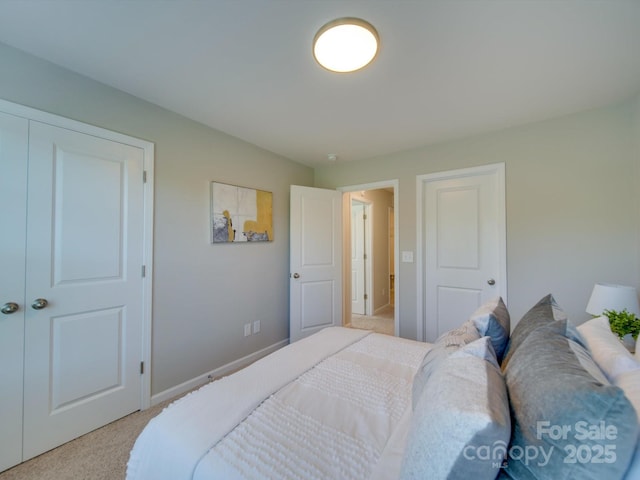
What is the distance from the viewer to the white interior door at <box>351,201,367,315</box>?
4.86m

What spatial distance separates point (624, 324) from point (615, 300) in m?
0.21

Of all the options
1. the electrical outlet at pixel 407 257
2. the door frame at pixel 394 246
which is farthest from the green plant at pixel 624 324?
the door frame at pixel 394 246

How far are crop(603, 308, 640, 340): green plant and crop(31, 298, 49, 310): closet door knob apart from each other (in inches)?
136

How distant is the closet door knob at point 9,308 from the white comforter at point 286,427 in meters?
1.25

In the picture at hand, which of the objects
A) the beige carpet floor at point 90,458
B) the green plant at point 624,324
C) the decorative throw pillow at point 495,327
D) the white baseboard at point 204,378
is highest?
the decorative throw pillow at point 495,327

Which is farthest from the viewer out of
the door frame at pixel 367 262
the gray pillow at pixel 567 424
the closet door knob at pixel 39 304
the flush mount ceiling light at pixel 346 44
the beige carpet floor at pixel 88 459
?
the door frame at pixel 367 262

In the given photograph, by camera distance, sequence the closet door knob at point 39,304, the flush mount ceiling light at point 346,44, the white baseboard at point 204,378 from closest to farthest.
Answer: the flush mount ceiling light at point 346,44 < the closet door knob at point 39,304 < the white baseboard at point 204,378

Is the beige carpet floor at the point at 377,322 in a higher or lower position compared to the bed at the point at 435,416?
lower

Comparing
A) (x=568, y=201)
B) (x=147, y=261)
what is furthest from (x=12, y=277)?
(x=568, y=201)

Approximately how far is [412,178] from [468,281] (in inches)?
51.4

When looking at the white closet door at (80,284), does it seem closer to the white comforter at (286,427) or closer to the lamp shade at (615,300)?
the white comforter at (286,427)

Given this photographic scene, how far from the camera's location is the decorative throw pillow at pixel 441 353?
946 millimetres

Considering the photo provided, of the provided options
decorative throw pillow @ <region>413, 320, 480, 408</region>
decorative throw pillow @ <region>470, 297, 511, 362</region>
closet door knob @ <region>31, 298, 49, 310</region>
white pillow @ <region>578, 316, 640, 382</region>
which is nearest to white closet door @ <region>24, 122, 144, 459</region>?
closet door knob @ <region>31, 298, 49, 310</region>

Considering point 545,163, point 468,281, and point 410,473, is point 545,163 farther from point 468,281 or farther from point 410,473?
point 410,473
